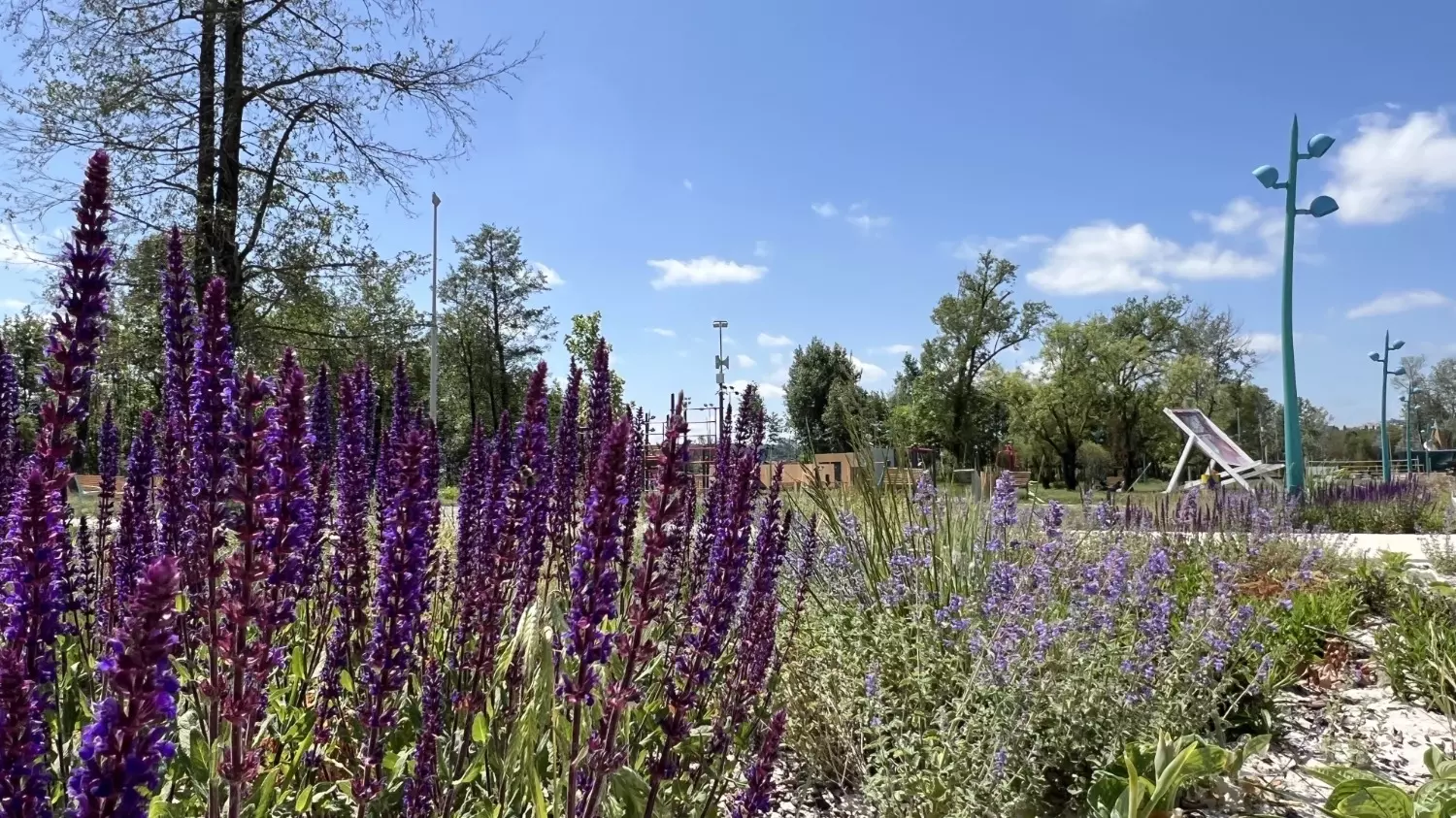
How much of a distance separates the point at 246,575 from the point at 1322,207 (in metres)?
18.5

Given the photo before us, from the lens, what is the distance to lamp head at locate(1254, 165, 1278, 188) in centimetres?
1566

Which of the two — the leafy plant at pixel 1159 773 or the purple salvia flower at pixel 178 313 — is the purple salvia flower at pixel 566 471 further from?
the leafy plant at pixel 1159 773

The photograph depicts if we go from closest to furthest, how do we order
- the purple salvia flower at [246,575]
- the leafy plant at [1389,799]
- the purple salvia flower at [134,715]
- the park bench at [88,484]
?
the purple salvia flower at [134,715] < the purple salvia flower at [246,575] < the leafy plant at [1389,799] < the park bench at [88,484]

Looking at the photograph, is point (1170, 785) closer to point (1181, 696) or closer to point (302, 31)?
point (1181, 696)

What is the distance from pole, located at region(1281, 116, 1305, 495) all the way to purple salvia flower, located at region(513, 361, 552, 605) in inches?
645

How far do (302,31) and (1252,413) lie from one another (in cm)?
6181

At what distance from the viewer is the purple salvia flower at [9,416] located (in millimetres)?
3167

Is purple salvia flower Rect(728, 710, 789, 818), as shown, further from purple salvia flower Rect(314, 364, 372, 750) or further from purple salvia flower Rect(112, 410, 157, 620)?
purple salvia flower Rect(112, 410, 157, 620)

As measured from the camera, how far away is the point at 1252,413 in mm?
57969

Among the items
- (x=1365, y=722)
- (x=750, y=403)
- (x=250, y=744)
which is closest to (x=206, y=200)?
(x=750, y=403)

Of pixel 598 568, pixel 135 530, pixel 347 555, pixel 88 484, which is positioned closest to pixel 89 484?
pixel 88 484

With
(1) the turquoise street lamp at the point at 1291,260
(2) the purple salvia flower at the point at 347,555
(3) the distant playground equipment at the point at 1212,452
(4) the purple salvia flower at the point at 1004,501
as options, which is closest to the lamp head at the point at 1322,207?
(1) the turquoise street lamp at the point at 1291,260

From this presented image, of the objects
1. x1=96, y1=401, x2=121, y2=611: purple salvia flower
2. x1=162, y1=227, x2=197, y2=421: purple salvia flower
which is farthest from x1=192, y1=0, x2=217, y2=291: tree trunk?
x1=162, y1=227, x2=197, y2=421: purple salvia flower

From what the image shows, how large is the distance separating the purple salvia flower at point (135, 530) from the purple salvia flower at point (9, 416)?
0.36 metres
